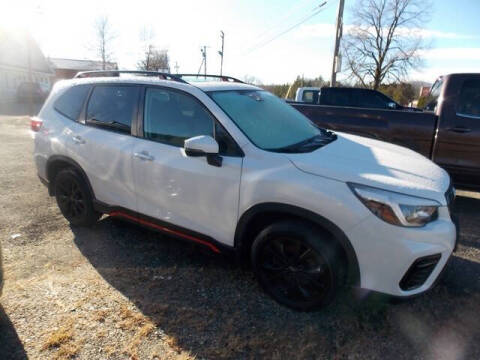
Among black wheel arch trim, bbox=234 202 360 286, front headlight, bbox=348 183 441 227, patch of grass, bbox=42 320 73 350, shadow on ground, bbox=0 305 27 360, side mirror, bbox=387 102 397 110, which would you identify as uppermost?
side mirror, bbox=387 102 397 110

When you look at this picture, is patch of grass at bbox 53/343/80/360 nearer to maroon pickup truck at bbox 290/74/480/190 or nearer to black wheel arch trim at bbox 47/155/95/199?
black wheel arch trim at bbox 47/155/95/199

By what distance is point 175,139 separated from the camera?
122 inches

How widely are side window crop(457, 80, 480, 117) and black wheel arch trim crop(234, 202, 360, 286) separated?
12.0 feet

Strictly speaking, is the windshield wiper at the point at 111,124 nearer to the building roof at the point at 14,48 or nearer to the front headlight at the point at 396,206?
the front headlight at the point at 396,206

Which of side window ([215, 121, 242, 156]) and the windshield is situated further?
the windshield

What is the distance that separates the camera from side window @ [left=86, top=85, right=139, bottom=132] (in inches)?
135

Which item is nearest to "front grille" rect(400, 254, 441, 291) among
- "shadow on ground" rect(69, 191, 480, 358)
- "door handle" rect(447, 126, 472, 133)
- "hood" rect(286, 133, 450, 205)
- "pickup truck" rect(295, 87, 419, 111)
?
"shadow on ground" rect(69, 191, 480, 358)

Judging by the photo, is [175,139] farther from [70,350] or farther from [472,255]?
[472,255]

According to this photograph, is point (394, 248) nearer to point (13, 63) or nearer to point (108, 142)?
point (108, 142)

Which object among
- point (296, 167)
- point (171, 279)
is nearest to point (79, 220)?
point (171, 279)

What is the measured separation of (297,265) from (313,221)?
0.42 meters

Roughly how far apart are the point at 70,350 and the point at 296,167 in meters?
2.00

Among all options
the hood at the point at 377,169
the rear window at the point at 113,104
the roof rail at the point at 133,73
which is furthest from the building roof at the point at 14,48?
the hood at the point at 377,169

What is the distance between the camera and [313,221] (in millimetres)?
2510
